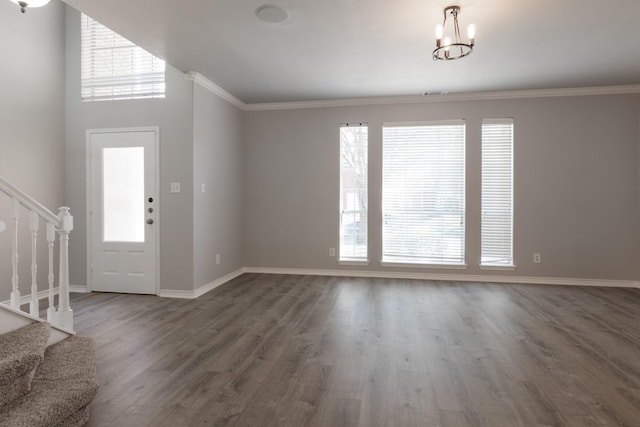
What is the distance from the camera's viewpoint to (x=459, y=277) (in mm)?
5465

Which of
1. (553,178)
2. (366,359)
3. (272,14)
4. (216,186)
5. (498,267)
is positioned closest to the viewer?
(366,359)

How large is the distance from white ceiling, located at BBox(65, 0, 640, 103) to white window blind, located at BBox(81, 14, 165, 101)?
595 millimetres

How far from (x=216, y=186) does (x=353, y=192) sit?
2105 mm

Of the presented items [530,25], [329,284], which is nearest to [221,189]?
[329,284]

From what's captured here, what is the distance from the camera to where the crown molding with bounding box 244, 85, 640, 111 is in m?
5.09

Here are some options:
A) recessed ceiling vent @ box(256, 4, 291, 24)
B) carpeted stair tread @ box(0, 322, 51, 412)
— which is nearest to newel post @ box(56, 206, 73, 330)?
carpeted stair tread @ box(0, 322, 51, 412)

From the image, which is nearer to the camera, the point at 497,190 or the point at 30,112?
the point at 30,112

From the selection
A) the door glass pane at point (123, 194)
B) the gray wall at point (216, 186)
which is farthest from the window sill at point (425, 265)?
the door glass pane at point (123, 194)

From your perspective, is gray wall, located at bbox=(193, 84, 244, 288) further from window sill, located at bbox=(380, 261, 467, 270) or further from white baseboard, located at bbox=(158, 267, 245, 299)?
window sill, located at bbox=(380, 261, 467, 270)

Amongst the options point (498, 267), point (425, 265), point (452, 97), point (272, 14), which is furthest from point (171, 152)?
point (498, 267)

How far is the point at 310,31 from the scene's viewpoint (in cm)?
334

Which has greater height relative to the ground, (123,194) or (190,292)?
(123,194)

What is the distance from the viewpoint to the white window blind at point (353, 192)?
5777mm

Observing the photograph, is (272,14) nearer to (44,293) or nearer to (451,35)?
(451,35)
